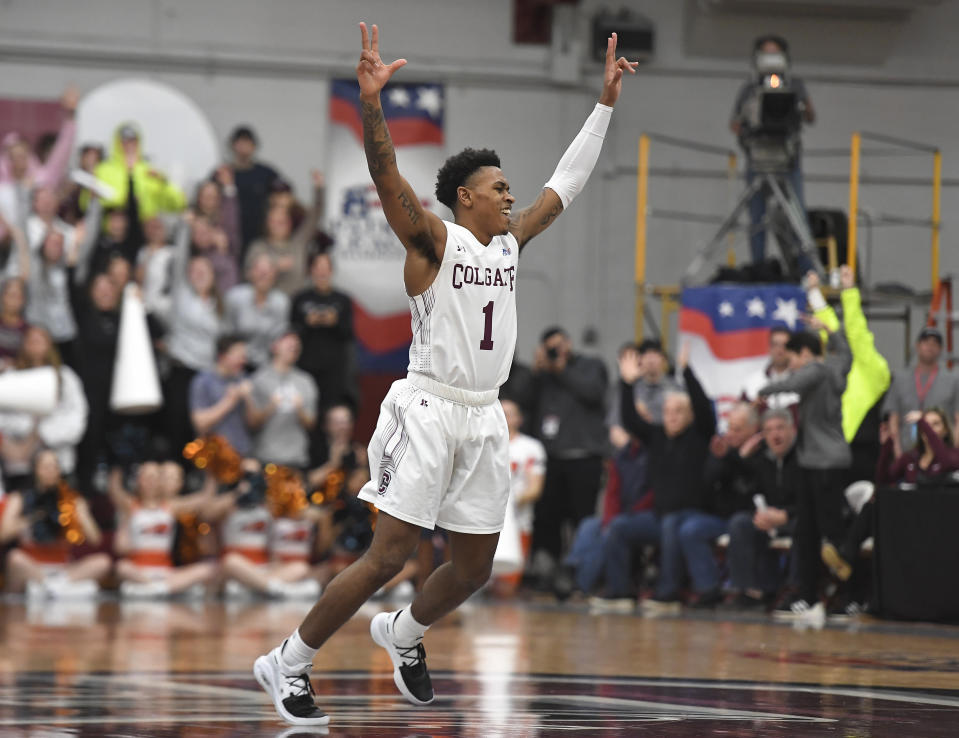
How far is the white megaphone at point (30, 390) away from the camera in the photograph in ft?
39.0

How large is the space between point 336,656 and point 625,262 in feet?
31.5

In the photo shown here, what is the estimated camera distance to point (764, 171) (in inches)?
483

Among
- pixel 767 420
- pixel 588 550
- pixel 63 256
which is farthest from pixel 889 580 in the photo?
pixel 63 256

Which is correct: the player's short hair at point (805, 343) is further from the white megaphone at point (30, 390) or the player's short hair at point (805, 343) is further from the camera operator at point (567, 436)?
the white megaphone at point (30, 390)

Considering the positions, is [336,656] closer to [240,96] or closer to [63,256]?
[63,256]

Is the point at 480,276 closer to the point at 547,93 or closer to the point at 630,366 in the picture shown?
the point at 630,366

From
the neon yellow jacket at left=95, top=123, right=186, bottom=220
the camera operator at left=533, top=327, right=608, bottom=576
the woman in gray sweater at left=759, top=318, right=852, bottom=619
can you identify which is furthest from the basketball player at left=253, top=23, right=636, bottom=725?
the neon yellow jacket at left=95, top=123, right=186, bottom=220

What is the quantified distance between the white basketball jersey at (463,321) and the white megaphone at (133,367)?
743cm

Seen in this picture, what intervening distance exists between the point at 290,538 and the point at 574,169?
7.25 metres

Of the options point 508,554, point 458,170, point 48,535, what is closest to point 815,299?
point 508,554

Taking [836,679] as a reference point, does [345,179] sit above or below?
above

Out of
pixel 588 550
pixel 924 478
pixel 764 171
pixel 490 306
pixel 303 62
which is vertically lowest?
pixel 588 550

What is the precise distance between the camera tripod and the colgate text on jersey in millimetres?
7206

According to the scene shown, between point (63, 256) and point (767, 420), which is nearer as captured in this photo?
point (767, 420)
